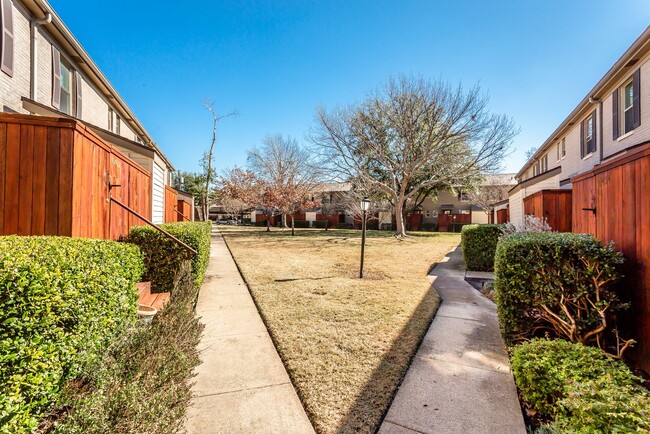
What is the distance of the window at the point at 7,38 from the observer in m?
5.61

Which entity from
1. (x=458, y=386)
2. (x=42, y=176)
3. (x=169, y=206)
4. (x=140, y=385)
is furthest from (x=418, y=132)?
(x=140, y=385)

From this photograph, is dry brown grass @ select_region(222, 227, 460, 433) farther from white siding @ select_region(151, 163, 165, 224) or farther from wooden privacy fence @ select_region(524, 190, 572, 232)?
wooden privacy fence @ select_region(524, 190, 572, 232)

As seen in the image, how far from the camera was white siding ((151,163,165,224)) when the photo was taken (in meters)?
7.25

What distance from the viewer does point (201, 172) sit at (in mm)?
36188

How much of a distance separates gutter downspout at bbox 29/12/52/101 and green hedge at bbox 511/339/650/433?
1033cm

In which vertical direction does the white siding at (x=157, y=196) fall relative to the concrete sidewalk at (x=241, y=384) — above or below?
above

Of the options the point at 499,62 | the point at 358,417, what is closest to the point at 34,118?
the point at 358,417

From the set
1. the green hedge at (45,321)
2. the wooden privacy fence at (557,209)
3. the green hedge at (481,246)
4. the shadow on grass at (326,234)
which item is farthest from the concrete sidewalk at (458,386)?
the shadow on grass at (326,234)

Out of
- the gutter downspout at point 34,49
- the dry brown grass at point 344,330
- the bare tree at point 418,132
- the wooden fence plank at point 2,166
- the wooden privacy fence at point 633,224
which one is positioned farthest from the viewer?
the bare tree at point 418,132

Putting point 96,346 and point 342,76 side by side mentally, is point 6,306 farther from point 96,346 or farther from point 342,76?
point 342,76

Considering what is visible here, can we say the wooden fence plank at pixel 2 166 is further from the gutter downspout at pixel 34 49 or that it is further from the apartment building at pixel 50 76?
the gutter downspout at pixel 34 49

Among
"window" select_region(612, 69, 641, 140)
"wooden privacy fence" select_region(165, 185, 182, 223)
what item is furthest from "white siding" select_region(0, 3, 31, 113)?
"window" select_region(612, 69, 641, 140)

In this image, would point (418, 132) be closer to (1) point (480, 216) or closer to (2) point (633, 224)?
(2) point (633, 224)

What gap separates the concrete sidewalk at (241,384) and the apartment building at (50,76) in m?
4.54
